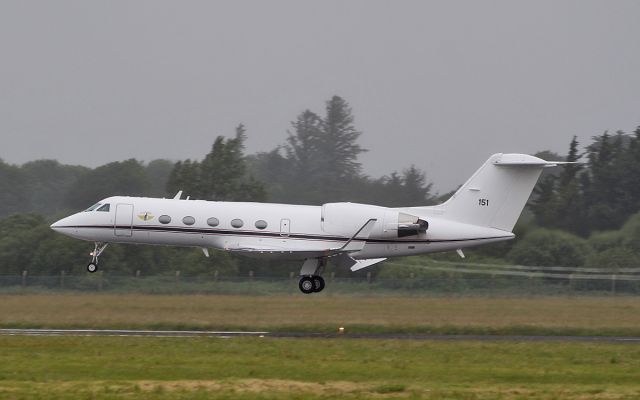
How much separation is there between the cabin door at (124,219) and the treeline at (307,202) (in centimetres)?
1487

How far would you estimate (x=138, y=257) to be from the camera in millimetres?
53969

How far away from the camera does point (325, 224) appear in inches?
1463

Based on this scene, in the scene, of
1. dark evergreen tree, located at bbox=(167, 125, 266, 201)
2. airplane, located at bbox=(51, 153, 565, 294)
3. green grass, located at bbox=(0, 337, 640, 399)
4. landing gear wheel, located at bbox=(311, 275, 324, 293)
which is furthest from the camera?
dark evergreen tree, located at bbox=(167, 125, 266, 201)

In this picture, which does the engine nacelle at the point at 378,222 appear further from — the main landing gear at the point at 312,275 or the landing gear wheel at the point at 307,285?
the landing gear wheel at the point at 307,285

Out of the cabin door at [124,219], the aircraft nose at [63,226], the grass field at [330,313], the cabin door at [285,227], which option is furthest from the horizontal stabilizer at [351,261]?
the aircraft nose at [63,226]

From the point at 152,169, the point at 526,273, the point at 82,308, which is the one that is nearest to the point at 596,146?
the point at 526,273

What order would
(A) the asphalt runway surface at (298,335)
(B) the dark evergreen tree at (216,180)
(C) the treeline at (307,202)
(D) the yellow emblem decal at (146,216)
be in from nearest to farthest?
(A) the asphalt runway surface at (298,335) → (D) the yellow emblem decal at (146,216) → (C) the treeline at (307,202) → (B) the dark evergreen tree at (216,180)

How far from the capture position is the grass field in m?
33.5

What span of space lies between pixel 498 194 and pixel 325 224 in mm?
5964

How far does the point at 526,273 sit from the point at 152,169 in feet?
148

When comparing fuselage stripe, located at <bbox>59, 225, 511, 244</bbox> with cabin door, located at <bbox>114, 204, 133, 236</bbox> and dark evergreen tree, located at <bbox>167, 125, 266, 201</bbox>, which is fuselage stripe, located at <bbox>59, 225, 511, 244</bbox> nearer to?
cabin door, located at <bbox>114, 204, 133, 236</bbox>

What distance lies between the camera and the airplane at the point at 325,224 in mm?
36938

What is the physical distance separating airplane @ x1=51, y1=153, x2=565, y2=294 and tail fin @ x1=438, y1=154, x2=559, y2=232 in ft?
0.11

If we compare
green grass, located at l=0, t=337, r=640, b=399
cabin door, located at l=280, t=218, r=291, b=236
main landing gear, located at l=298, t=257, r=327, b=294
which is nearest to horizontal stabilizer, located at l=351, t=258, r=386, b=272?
main landing gear, located at l=298, t=257, r=327, b=294
